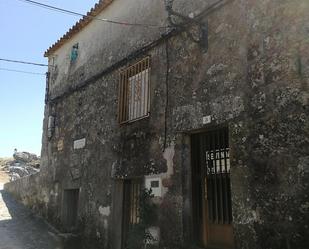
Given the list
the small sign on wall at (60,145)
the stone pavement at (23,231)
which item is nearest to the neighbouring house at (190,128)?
the small sign on wall at (60,145)

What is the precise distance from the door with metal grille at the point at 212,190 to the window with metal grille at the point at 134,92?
5.30 ft

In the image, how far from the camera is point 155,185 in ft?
22.7

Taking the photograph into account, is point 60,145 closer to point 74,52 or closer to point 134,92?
point 74,52

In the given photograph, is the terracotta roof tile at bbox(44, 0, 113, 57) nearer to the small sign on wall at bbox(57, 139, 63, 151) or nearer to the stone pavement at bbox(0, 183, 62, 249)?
the small sign on wall at bbox(57, 139, 63, 151)

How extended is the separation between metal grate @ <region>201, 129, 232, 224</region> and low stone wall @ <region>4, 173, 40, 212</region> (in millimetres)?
7756

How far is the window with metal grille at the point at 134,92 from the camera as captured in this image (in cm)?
769

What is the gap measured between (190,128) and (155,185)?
130 cm

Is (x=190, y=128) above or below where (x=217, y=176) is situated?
above

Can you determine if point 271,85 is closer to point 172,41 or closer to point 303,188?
point 303,188

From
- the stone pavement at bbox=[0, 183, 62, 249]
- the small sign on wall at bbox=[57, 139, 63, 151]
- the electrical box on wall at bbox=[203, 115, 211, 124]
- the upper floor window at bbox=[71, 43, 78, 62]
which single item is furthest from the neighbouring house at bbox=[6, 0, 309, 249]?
the stone pavement at bbox=[0, 183, 62, 249]

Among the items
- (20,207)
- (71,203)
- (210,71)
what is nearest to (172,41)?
(210,71)

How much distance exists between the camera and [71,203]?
10562 millimetres

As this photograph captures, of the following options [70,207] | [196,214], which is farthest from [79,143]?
[196,214]

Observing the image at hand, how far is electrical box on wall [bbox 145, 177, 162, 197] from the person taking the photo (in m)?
6.79
